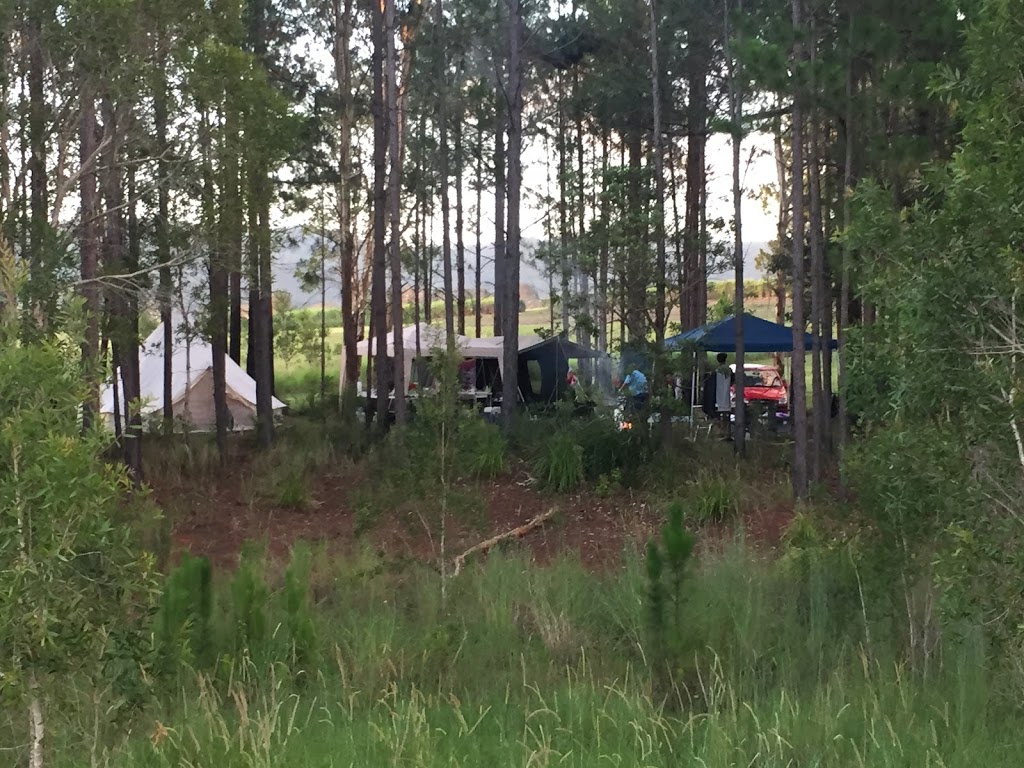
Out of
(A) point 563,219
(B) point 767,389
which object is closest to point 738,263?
(B) point 767,389

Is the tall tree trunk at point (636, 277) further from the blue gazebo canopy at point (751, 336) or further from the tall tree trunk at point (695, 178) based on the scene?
the blue gazebo canopy at point (751, 336)

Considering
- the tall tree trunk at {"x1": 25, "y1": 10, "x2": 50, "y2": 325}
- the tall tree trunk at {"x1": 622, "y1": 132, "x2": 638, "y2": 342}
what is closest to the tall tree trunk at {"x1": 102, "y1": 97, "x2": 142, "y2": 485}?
the tall tree trunk at {"x1": 25, "y1": 10, "x2": 50, "y2": 325}

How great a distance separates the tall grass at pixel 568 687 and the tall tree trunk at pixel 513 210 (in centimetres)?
859

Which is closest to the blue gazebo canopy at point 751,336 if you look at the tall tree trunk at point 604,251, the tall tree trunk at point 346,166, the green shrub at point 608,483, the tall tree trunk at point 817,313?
the tall tree trunk at point 817,313

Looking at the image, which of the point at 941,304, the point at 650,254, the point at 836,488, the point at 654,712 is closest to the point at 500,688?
the point at 654,712

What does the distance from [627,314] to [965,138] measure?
31.1 ft

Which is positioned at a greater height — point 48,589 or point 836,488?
point 48,589

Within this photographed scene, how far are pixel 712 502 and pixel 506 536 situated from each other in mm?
2672

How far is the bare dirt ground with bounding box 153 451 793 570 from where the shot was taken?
9.49m

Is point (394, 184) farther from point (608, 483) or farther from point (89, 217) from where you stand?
point (89, 217)

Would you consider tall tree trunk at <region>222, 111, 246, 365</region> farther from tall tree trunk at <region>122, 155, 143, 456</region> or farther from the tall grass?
the tall grass

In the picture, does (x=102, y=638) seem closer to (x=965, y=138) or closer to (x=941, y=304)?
(x=941, y=304)

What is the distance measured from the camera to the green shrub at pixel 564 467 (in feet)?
40.9

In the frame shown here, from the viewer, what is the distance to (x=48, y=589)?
10.2 feet
